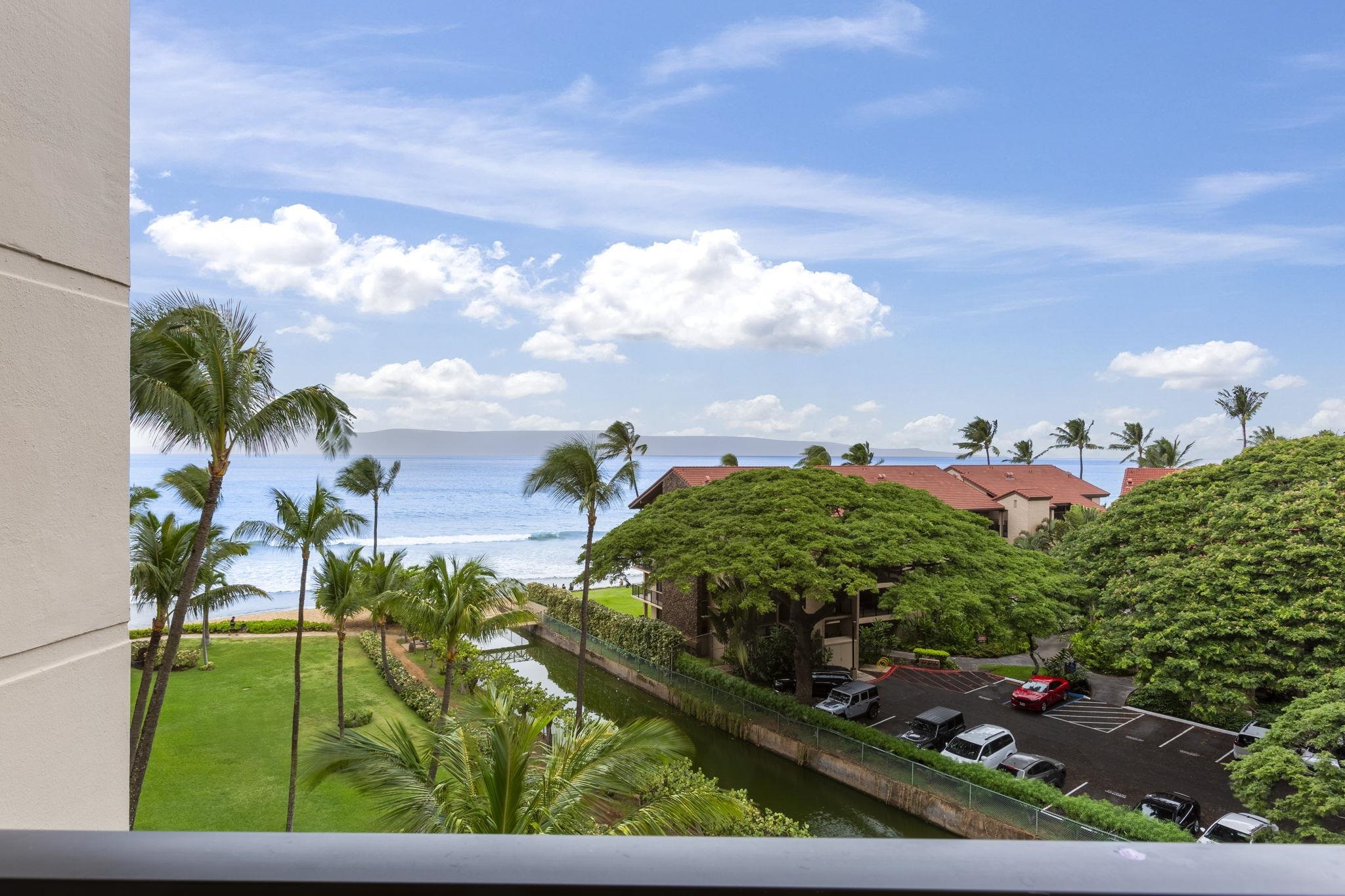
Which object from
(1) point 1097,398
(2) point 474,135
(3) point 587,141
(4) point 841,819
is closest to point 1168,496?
(4) point 841,819

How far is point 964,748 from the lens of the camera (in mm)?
13227

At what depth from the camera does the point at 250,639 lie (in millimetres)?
23047

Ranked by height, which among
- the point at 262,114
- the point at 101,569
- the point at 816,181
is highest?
the point at 816,181

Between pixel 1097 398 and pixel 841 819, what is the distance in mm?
73463

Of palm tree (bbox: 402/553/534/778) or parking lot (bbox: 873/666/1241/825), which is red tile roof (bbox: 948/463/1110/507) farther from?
palm tree (bbox: 402/553/534/778)

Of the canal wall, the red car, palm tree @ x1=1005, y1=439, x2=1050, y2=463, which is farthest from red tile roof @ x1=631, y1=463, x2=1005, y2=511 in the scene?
palm tree @ x1=1005, y1=439, x2=1050, y2=463

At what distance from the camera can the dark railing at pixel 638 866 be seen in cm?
52

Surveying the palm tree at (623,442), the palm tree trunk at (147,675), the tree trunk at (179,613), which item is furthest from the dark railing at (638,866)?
the palm tree at (623,442)

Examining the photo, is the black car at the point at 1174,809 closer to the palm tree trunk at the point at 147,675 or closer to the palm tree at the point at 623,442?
the palm tree at the point at 623,442

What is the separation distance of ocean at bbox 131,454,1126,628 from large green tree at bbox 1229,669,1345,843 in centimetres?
1023

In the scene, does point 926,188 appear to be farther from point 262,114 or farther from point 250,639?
point 250,639

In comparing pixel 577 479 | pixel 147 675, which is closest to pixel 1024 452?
pixel 577 479

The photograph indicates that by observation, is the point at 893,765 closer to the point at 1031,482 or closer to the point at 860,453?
the point at 860,453

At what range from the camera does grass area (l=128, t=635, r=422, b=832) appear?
442 inches
